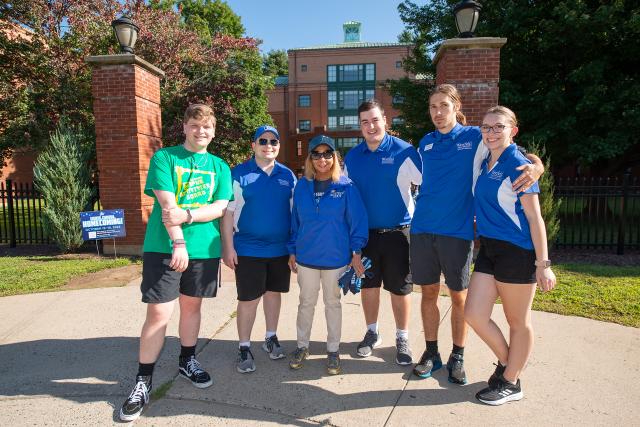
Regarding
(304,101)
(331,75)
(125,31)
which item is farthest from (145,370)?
(331,75)

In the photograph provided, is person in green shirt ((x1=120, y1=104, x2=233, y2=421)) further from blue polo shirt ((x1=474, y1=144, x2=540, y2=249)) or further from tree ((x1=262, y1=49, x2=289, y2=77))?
tree ((x1=262, y1=49, x2=289, y2=77))

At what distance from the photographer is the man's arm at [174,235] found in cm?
272

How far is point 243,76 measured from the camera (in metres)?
16.5

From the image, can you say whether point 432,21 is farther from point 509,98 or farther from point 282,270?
point 282,270

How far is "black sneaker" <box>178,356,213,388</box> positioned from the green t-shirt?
83cm

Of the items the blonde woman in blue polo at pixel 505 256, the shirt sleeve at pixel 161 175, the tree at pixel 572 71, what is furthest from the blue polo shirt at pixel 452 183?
the tree at pixel 572 71

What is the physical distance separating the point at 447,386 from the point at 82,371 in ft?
9.14

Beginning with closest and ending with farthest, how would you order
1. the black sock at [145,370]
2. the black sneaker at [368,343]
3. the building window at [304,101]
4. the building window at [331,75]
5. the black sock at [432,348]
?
the black sock at [145,370] < the black sock at [432,348] < the black sneaker at [368,343] < the building window at [331,75] < the building window at [304,101]

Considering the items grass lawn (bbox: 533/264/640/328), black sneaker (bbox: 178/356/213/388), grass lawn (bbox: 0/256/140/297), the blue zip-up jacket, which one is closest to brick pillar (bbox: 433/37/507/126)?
grass lawn (bbox: 533/264/640/328)

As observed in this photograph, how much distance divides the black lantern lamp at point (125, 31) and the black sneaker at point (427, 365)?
7.05 m

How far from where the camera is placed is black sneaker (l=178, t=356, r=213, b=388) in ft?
9.90

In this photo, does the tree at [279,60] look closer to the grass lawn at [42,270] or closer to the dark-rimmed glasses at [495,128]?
the grass lawn at [42,270]

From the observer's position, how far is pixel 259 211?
10.6 ft

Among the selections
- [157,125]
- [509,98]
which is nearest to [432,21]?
[509,98]
